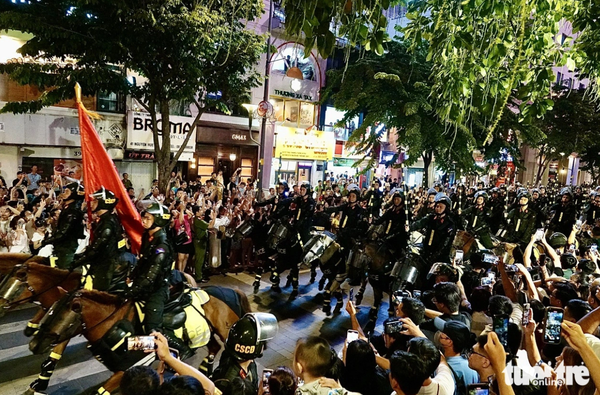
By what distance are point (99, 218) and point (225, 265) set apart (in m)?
5.40

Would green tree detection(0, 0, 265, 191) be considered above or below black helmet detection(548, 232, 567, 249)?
above

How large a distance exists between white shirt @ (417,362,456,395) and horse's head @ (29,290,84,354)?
3.63 meters

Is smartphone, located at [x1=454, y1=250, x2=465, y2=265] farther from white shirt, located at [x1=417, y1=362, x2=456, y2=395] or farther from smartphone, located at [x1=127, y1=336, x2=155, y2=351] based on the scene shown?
smartphone, located at [x1=127, y1=336, x2=155, y2=351]

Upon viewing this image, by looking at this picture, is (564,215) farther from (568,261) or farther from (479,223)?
(568,261)

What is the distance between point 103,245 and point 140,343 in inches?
127

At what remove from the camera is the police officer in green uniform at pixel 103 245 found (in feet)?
18.7

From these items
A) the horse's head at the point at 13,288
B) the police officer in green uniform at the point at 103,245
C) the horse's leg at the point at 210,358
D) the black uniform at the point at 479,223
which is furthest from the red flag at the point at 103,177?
the black uniform at the point at 479,223

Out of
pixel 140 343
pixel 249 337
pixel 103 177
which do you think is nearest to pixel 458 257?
pixel 249 337

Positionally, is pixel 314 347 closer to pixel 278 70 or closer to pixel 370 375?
pixel 370 375

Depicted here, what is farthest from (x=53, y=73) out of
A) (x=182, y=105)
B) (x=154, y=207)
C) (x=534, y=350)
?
(x=534, y=350)

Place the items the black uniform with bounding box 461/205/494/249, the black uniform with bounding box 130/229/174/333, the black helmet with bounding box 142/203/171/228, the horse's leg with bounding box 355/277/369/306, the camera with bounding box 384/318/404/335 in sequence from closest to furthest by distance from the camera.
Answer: the camera with bounding box 384/318/404/335
the black uniform with bounding box 130/229/174/333
the black helmet with bounding box 142/203/171/228
the horse's leg with bounding box 355/277/369/306
the black uniform with bounding box 461/205/494/249

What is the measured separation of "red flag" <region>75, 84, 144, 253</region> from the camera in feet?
22.6

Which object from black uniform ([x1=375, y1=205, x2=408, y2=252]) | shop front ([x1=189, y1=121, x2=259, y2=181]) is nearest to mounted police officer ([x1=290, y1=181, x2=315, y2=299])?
black uniform ([x1=375, y1=205, x2=408, y2=252])

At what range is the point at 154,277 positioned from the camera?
4992mm
